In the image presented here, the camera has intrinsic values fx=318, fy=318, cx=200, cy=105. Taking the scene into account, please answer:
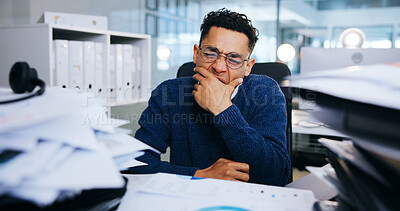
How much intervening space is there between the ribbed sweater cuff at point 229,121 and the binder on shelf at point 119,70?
1.29m

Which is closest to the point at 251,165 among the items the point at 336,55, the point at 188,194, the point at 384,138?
the point at 188,194

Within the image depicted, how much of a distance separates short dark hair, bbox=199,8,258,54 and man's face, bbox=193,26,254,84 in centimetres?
2

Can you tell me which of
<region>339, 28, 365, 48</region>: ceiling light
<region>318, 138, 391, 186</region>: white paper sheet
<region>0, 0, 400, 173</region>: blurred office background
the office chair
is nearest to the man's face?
the office chair

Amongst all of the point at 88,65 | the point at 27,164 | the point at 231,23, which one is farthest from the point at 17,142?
the point at 88,65

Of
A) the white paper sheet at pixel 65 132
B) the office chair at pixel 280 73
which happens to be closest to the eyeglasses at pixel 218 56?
the office chair at pixel 280 73

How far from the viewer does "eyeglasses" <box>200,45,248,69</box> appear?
4.07ft

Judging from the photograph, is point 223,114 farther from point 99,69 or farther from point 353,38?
point 353,38

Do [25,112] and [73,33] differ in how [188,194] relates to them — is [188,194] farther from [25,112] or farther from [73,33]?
[73,33]

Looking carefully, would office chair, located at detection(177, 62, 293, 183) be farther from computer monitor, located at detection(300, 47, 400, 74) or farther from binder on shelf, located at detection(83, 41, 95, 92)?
binder on shelf, located at detection(83, 41, 95, 92)

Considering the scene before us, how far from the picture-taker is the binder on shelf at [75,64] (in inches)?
75.1

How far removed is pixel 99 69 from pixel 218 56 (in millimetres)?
1104

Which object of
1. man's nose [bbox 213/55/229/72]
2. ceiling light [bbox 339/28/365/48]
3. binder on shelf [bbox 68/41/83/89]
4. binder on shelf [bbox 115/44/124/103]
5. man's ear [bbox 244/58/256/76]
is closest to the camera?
man's nose [bbox 213/55/229/72]

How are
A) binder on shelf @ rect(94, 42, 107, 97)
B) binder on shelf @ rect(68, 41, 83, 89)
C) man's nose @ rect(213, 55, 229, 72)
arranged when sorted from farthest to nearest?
binder on shelf @ rect(94, 42, 107, 97), binder on shelf @ rect(68, 41, 83, 89), man's nose @ rect(213, 55, 229, 72)

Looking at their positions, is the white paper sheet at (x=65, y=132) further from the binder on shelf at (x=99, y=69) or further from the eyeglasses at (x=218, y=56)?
the binder on shelf at (x=99, y=69)
